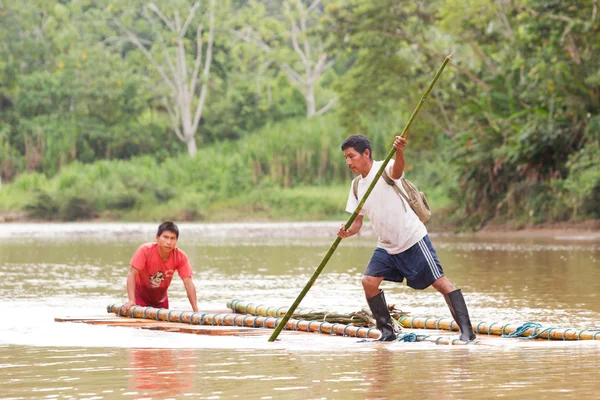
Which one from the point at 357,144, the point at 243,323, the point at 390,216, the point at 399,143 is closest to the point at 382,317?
the point at 390,216

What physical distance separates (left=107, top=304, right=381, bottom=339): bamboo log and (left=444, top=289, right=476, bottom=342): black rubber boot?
651 millimetres

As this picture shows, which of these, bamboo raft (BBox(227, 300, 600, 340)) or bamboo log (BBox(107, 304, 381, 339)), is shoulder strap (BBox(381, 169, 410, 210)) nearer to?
bamboo log (BBox(107, 304, 381, 339))

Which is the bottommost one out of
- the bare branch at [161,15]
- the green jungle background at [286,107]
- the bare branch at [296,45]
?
the green jungle background at [286,107]

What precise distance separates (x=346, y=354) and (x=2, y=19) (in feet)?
158

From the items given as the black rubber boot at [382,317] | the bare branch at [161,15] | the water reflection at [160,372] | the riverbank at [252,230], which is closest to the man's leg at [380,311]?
the black rubber boot at [382,317]

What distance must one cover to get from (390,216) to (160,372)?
7.47ft

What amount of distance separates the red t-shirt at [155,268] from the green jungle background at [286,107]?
16.0m

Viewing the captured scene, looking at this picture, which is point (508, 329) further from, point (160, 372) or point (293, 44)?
point (293, 44)

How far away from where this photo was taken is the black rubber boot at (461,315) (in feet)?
30.2

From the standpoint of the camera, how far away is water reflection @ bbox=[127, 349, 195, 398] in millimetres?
6953

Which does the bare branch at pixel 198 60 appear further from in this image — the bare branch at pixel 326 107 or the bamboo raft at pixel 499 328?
the bamboo raft at pixel 499 328

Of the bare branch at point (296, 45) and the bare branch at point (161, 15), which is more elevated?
the bare branch at point (161, 15)

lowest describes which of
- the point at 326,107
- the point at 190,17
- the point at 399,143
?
the point at 399,143

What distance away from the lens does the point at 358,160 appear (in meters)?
9.21
